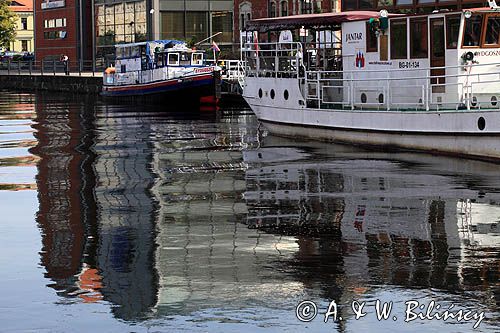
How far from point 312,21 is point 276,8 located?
144 feet

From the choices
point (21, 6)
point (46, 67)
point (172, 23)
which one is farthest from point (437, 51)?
point (21, 6)

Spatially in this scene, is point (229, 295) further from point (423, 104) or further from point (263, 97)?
point (263, 97)

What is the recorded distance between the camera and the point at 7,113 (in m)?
50.4

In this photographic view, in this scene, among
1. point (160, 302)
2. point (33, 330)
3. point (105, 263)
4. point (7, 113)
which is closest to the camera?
point (33, 330)

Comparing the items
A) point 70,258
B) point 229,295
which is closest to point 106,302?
point 229,295

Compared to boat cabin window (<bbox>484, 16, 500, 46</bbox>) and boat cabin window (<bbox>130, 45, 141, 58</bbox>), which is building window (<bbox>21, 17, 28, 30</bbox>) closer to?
boat cabin window (<bbox>130, 45, 141, 58</bbox>)

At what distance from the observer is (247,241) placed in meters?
14.3

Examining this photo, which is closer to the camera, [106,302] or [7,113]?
[106,302]


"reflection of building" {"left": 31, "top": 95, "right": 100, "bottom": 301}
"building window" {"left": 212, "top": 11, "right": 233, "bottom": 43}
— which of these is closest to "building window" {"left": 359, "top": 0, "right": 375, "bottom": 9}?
"reflection of building" {"left": 31, "top": 95, "right": 100, "bottom": 301}

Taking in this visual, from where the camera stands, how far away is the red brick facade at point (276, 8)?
225ft

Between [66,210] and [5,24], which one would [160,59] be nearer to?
[66,210]

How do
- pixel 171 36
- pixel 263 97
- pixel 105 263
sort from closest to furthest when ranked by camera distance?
pixel 105 263, pixel 263 97, pixel 171 36

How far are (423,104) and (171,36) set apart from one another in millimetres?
59357

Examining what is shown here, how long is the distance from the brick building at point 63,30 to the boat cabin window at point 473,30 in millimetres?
76066
